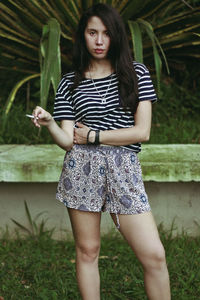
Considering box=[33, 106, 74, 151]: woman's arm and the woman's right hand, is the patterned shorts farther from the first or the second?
the woman's right hand

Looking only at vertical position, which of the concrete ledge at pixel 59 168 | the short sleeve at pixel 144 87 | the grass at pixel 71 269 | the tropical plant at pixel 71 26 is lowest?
the grass at pixel 71 269

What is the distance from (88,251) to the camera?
236 centimetres

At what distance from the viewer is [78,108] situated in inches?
90.1

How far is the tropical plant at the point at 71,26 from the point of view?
4.04 m

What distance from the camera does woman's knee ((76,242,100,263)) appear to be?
92.7 inches

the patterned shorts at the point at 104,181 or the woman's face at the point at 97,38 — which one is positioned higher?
the woman's face at the point at 97,38

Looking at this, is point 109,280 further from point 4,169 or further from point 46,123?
point 46,123

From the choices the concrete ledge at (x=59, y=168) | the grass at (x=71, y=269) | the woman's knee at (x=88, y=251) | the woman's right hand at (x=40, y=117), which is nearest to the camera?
the woman's right hand at (x=40, y=117)

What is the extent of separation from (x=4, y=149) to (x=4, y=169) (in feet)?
1.00

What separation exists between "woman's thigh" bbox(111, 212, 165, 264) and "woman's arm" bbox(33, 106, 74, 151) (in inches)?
14.9

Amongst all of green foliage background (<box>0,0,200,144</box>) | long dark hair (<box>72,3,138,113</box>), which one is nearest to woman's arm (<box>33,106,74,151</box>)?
long dark hair (<box>72,3,138,113</box>)

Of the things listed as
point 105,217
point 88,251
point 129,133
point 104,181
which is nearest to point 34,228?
point 105,217

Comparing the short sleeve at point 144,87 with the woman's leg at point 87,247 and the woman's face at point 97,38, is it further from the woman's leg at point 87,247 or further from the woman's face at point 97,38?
the woman's leg at point 87,247

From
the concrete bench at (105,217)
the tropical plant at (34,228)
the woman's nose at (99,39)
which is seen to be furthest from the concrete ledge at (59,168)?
the woman's nose at (99,39)
